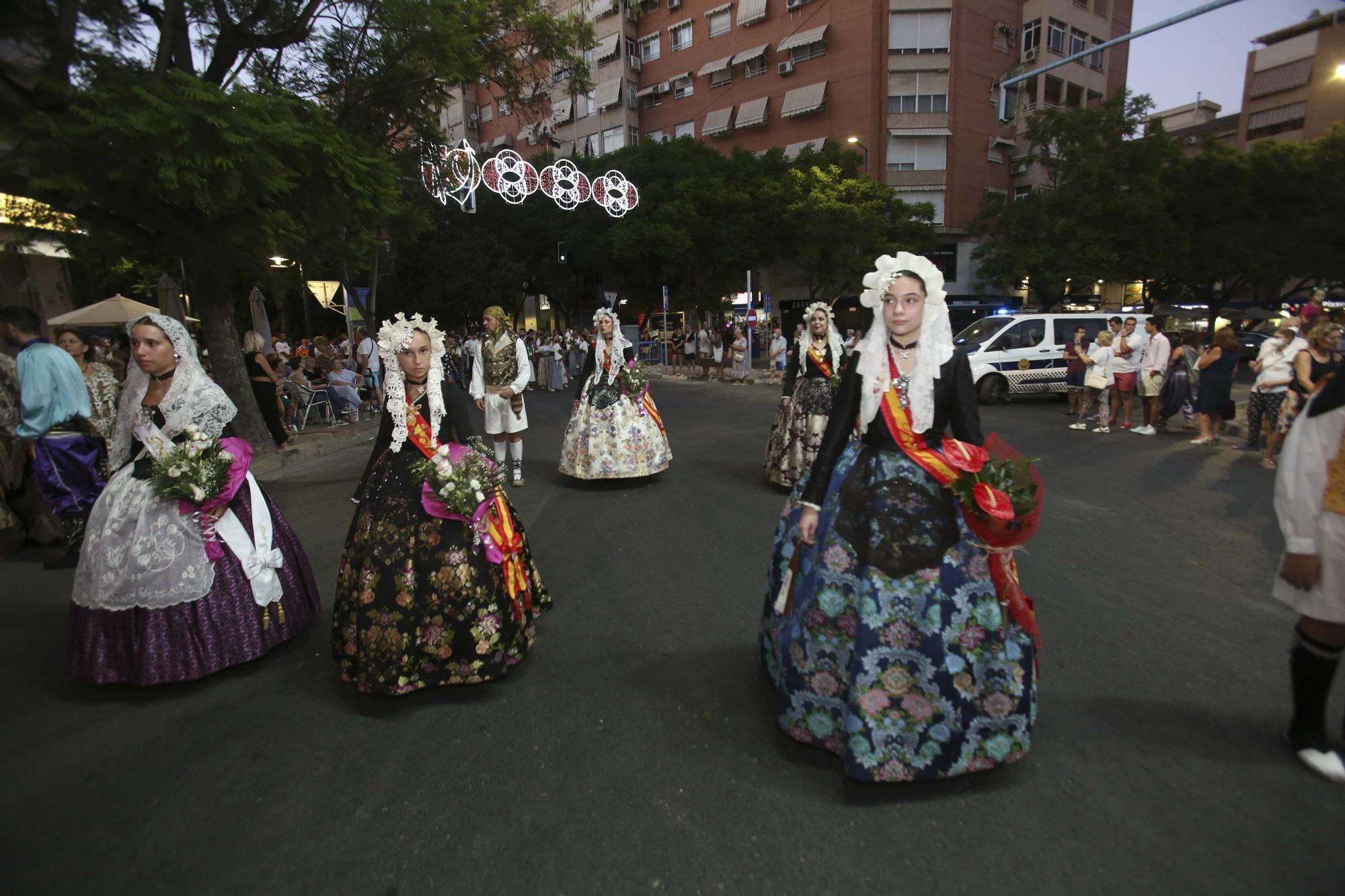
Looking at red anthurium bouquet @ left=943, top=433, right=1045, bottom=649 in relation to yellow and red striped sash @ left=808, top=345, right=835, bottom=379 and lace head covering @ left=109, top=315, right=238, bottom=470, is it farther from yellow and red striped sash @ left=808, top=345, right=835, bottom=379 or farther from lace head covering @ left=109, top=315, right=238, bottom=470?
yellow and red striped sash @ left=808, top=345, right=835, bottom=379

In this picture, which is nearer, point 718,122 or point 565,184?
point 565,184

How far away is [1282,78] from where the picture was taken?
4212 centimetres

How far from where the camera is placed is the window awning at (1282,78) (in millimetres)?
40531

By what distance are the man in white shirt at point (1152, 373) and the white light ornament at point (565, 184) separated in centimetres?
1118

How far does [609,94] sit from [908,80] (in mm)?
18860

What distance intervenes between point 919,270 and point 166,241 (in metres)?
10.1

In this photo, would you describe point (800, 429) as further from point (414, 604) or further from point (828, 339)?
point (414, 604)

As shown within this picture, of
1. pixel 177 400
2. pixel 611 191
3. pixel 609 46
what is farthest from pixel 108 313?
pixel 609 46

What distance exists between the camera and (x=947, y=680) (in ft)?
8.55

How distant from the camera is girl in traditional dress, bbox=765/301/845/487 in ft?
24.2

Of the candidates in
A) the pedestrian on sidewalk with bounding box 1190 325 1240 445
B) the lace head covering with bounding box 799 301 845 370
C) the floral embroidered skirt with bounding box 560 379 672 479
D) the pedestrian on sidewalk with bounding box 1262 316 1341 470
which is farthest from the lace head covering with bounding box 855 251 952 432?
the pedestrian on sidewalk with bounding box 1190 325 1240 445

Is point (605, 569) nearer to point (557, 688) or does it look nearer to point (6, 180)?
point (557, 688)

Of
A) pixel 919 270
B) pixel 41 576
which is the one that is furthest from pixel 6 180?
pixel 919 270

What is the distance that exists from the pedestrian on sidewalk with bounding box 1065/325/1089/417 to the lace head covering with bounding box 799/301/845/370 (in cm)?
720
